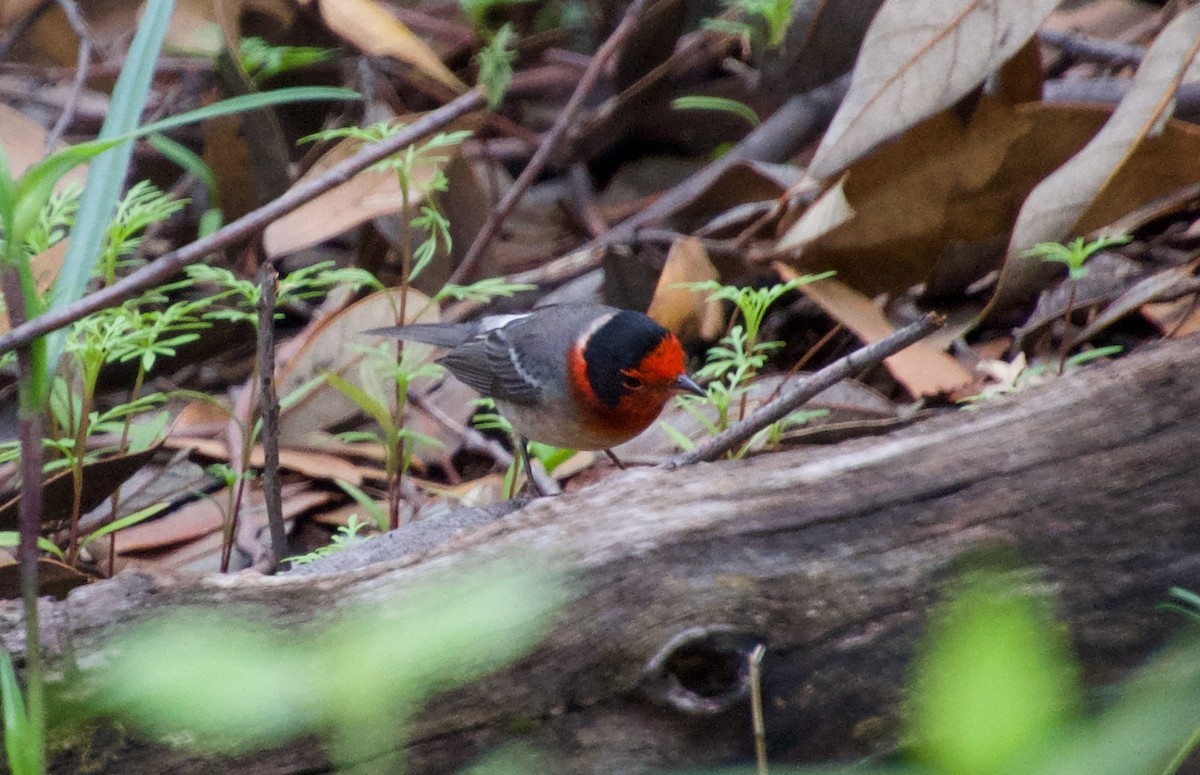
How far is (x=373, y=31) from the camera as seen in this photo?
477cm

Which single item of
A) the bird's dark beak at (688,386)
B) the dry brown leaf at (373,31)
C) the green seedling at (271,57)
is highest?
the green seedling at (271,57)

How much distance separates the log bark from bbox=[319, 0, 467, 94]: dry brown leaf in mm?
3092

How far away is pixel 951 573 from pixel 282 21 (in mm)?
4578

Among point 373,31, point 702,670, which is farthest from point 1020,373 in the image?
point 373,31

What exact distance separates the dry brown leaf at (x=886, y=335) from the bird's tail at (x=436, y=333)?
120 centimetres

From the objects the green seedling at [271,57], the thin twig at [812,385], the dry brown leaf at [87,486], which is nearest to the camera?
the thin twig at [812,385]

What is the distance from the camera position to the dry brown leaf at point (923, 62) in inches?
146

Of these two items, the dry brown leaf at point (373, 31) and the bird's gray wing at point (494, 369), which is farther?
the dry brown leaf at point (373, 31)

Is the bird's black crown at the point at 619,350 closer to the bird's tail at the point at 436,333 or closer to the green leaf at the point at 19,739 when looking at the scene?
the bird's tail at the point at 436,333

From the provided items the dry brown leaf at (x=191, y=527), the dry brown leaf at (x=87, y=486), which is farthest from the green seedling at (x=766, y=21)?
the dry brown leaf at (x=87, y=486)

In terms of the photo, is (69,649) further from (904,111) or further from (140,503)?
(904,111)

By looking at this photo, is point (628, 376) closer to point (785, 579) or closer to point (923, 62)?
point (923, 62)

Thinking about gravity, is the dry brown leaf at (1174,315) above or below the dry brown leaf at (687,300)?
below

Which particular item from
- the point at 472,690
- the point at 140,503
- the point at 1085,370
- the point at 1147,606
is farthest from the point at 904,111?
the point at 140,503
